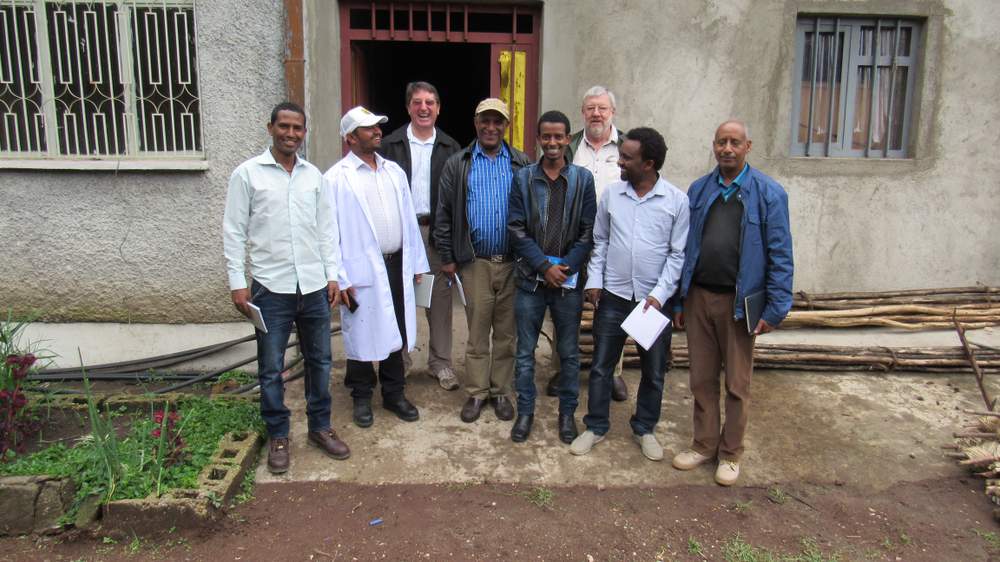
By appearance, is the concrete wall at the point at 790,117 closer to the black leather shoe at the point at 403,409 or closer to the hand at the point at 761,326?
the hand at the point at 761,326

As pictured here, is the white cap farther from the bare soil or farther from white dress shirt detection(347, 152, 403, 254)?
the bare soil

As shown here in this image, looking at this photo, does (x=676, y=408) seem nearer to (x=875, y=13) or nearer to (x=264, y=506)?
(x=264, y=506)

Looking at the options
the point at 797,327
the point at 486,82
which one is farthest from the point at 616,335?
the point at 486,82

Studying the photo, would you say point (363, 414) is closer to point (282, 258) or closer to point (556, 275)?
point (282, 258)

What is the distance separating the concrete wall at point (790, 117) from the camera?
18.4 feet

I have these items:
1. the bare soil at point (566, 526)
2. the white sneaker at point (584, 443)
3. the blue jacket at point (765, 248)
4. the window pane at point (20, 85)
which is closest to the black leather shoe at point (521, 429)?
the white sneaker at point (584, 443)

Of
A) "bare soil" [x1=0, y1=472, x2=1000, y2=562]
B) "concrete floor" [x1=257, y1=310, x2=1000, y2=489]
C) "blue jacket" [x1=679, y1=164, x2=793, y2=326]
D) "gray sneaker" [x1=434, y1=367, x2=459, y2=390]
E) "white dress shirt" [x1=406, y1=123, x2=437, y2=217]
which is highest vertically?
"white dress shirt" [x1=406, y1=123, x2=437, y2=217]

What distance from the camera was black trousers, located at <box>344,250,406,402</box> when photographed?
168 inches

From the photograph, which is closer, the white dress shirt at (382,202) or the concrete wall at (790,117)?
the white dress shirt at (382,202)

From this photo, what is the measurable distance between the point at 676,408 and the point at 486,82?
6054 millimetres

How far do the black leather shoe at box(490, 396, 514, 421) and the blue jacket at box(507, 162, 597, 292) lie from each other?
84 cm

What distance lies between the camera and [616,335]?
3.89 m

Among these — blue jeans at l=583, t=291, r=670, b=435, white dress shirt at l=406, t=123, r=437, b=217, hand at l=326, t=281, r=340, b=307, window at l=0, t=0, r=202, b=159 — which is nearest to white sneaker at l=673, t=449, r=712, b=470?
blue jeans at l=583, t=291, r=670, b=435

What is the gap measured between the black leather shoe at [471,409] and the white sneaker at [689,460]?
1239 mm
